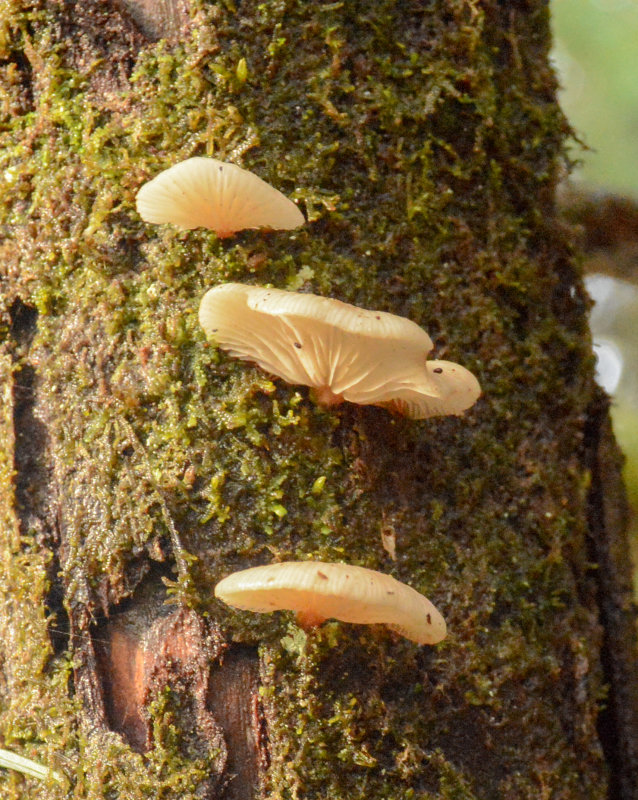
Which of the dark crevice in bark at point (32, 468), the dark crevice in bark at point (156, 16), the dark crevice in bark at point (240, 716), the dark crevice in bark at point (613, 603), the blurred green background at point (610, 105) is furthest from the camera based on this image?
the blurred green background at point (610, 105)

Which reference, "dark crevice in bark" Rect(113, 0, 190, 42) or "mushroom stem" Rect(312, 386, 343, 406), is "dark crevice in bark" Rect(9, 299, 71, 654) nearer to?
"mushroom stem" Rect(312, 386, 343, 406)

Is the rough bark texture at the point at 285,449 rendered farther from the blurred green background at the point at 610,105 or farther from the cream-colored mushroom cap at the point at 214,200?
the blurred green background at the point at 610,105

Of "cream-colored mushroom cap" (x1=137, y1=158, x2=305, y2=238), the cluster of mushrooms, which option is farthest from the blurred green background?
"cream-colored mushroom cap" (x1=137, y1=158, x2=305, y2=238)

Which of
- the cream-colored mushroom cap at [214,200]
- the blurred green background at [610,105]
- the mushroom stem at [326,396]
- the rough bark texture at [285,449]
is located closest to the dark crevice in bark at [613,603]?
the rough bark texture at [285,449]

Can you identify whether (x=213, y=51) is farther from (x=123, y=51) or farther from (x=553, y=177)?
(x=553, y=177)

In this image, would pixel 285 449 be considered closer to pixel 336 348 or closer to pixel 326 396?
pixel 326 396

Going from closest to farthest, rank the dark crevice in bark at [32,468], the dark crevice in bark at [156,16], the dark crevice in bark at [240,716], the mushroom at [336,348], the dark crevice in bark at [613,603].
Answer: the mushroom at [336,348], the dark crevice in bark at [240,716], the dark crevice in bark at [32,468], the dark crevice in bark at [156,16], the dark crevice in bark at [613,603]
